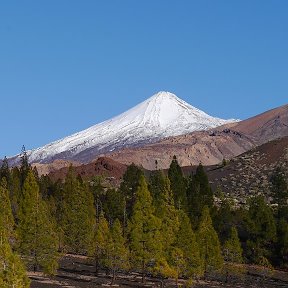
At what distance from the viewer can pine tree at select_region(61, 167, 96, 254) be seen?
7956cm

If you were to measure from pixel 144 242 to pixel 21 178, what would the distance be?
6780 centimetres

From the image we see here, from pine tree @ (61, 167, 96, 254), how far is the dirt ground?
221cm

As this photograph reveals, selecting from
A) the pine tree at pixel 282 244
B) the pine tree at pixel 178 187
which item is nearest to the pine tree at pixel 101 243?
the pine tree at pixel 178 187

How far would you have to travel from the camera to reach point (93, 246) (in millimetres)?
64625

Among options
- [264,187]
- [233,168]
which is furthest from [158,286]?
[233,168]

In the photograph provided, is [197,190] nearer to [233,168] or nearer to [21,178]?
[21,178]

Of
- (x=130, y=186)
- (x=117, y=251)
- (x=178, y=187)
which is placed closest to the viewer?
(x=117, y=251)

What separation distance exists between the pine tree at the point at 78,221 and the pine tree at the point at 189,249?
1709 cm

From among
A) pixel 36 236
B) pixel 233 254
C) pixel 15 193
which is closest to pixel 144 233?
pixel 36 236

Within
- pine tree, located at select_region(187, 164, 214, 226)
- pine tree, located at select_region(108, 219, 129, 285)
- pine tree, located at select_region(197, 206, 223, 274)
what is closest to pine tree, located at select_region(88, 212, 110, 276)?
pine tree, located at select_region(108, 219, 129, 285)

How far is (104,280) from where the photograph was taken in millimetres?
61938

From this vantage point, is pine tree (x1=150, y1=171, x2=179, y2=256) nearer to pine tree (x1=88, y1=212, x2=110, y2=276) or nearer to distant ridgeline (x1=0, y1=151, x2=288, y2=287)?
distant ridgeline (x1=0, y1=151, x2=288, y2=287)

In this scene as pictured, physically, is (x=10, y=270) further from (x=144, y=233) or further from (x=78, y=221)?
(x=78, y=221)

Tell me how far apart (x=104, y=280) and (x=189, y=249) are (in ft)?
29.8
